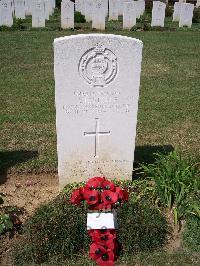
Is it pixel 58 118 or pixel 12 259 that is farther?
pixel 58 118

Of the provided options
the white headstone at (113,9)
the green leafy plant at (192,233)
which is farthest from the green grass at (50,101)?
the white headstone at (113,9)

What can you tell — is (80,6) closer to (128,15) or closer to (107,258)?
(128,15)

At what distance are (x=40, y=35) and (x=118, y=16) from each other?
673 centimetres

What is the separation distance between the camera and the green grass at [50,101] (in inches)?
231

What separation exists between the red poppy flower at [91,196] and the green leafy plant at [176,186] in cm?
73

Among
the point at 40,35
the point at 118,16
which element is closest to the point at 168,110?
the point at 40,35

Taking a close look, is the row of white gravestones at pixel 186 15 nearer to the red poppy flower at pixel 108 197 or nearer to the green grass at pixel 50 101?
the green grass at pixel 50 101

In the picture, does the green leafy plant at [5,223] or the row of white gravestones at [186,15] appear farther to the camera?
the row of white gravestones at [186,15]

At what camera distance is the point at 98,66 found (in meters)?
4.00

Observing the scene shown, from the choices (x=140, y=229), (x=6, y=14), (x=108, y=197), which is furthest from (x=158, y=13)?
(x=140, y=229)

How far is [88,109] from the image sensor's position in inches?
166

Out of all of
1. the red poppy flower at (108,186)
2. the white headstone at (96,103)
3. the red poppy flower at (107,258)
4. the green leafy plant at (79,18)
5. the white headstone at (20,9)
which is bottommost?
the red poppy flower at (107,258)

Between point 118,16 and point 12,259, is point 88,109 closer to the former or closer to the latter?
point 12,259

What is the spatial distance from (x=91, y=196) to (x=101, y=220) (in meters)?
0.29
